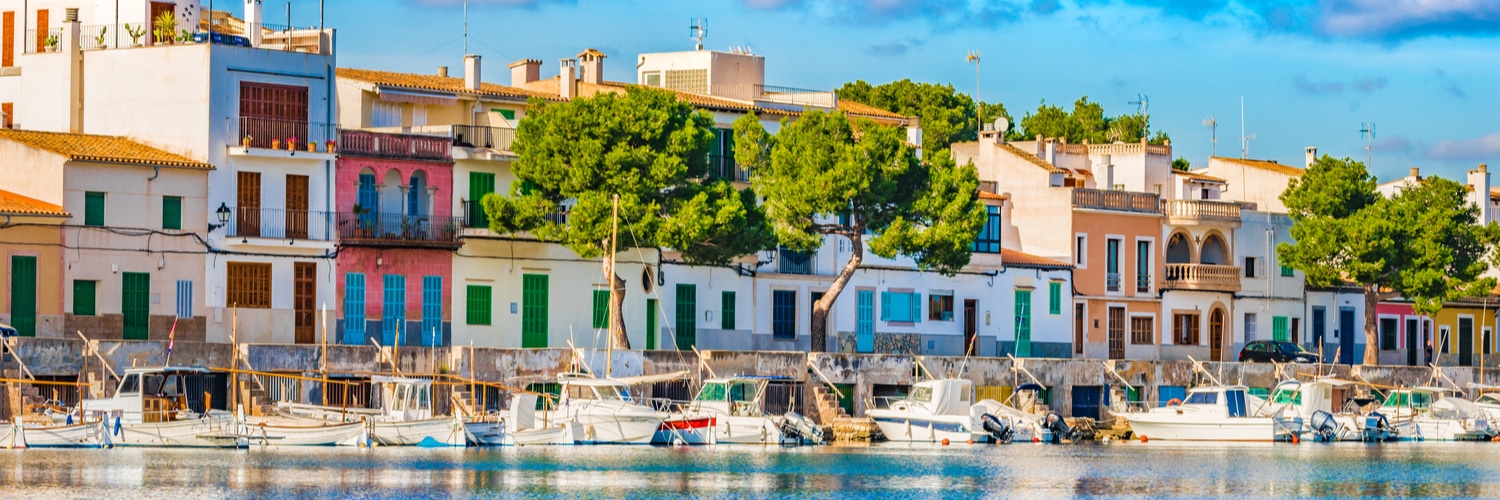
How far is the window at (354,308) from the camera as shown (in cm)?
6638

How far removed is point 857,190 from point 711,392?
8.43 meters

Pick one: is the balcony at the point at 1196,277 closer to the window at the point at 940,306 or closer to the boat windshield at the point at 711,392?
the window at the point at 940,306

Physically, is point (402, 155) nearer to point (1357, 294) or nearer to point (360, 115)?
point (360, 115)

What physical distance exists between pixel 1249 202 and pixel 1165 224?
632cm

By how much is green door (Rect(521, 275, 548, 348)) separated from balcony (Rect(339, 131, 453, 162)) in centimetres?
420

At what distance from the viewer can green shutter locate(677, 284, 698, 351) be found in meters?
73.2

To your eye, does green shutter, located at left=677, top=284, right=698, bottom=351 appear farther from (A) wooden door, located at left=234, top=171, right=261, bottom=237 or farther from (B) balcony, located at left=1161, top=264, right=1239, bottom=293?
(B) balcony, located at left=1161, top=264, right=1239, bottom=293

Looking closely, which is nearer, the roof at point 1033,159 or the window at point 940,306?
the window at point 940,306

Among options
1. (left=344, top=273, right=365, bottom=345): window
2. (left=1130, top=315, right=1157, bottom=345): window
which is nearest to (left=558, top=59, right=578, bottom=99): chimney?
(left=344, top=273, right=365, bottom=345): window

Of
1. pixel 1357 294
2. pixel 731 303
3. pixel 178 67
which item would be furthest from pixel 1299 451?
pixel 178 67

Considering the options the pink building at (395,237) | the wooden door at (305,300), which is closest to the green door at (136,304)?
the wooden door at (305,300)

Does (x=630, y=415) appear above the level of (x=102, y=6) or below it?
below

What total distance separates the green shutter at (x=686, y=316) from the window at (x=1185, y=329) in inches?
814

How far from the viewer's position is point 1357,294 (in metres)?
91.5
